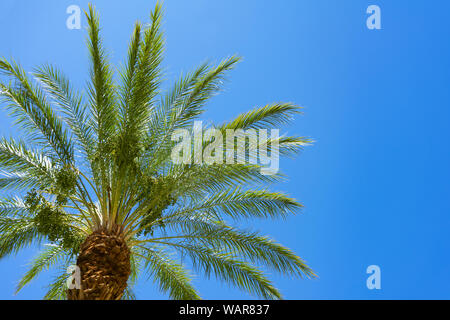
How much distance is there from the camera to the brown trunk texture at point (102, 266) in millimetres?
7520

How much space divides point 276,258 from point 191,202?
81.8 inches

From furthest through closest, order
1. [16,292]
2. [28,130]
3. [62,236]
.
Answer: [16,292]
[28,130]
[62,236]

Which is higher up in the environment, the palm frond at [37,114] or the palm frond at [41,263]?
the palm frond at [37,114]

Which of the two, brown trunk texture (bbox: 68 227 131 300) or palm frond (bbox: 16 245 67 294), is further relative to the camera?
palm frond (bbox: 16 245 67 294)

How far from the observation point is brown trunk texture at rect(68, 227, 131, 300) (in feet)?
24.7

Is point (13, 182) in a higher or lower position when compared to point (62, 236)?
higher

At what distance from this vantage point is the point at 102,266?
782cm

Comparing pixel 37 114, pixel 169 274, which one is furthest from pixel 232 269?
pixel 37 114

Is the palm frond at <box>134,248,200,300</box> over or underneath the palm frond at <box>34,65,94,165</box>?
underneath

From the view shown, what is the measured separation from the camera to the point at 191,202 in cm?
923
